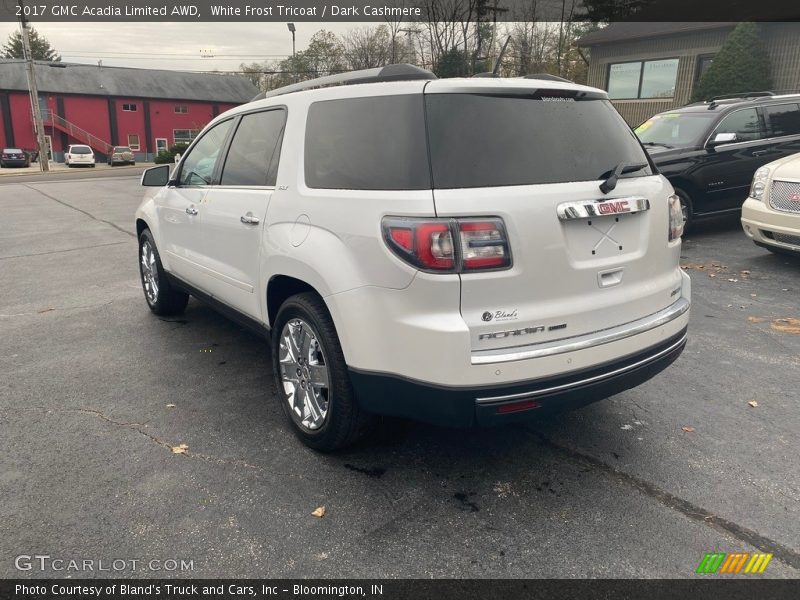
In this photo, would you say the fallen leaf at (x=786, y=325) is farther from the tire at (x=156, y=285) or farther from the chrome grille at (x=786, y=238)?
the tire at (x=156, y=285)

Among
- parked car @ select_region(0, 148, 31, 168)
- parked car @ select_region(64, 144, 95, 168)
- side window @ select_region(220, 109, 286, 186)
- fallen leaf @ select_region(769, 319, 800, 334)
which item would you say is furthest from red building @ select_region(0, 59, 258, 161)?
fallen leaf @ select_region(769, 319, 800, 334)

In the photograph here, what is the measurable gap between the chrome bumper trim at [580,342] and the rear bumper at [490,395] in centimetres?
11

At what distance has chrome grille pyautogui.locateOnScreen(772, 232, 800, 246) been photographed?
6715 millimetres

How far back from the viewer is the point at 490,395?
102 inches

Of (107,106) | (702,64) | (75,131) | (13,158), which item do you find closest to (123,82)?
(107,106)

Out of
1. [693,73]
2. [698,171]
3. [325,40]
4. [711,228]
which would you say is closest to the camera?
[698,171]

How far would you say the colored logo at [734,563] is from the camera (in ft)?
7.98

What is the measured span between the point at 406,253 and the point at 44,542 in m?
1.94

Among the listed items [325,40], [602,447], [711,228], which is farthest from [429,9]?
[602,447]

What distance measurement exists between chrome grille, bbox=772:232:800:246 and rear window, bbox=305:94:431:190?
5.71 meters

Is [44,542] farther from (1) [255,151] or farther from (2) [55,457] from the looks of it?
(1) [255,151]

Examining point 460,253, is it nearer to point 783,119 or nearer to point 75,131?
point 783,119

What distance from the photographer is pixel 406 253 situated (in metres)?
2.59

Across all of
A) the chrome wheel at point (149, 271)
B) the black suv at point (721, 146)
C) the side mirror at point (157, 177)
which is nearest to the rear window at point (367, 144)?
the side mirror at point (157, 177)
